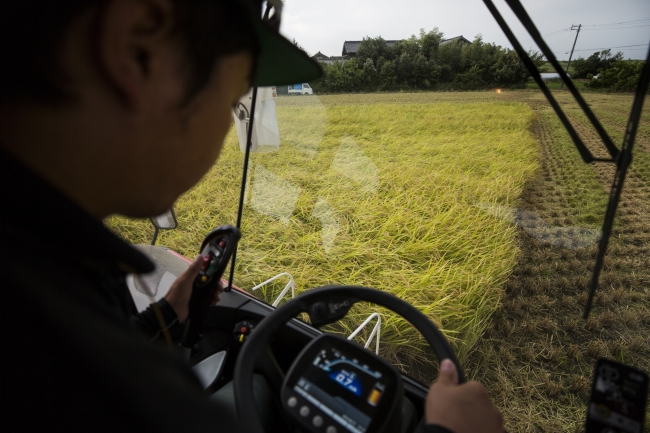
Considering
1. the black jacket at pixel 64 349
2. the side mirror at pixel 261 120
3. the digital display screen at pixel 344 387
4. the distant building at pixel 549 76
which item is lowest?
the digital display screen at pixel 344 387

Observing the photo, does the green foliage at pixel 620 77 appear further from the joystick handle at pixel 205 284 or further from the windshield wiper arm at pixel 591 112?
the joystick handle at pixel 205 284

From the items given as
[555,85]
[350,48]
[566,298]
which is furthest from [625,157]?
[350,48]

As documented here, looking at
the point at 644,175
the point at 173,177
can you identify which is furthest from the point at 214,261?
the point at 644,175

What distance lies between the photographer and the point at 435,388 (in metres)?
0.79

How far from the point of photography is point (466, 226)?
4.90ft

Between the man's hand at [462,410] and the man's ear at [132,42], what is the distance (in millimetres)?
785

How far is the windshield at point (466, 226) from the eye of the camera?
1051 millimetres

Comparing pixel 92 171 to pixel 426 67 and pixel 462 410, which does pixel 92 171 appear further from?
pixel 426 67

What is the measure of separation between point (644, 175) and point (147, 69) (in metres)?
1.28

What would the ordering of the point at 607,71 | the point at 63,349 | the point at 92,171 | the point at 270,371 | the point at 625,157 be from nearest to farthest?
the point at 63,349
the point at 92,171
the point at 625,157
the point at 607,71
the point at 270,371

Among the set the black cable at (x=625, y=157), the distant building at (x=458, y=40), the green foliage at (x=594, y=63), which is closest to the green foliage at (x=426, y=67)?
the distant building at (x=458, y=40)

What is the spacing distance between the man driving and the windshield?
887mm

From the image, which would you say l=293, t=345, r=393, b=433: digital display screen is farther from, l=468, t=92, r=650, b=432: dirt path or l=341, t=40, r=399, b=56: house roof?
l=341, t=40, r=399, b=56: house roof

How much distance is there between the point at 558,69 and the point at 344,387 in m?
0.97
